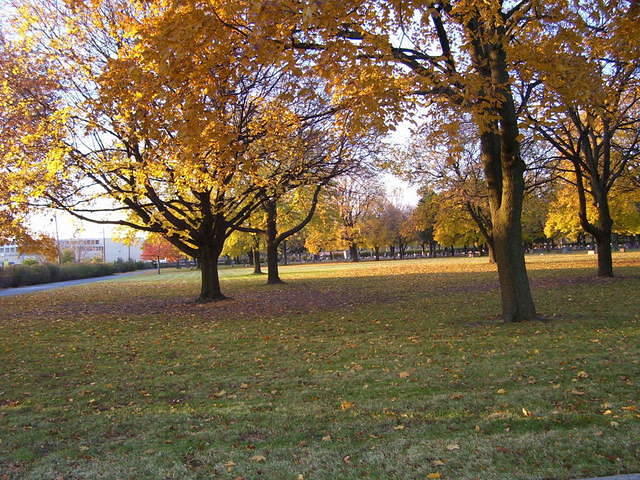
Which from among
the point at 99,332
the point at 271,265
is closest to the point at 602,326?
the point at 99,332

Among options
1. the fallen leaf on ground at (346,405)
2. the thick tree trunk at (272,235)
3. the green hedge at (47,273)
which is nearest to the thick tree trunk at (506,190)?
the fallen leaf on ground at (346,405)

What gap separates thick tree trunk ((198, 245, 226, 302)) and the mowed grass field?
7.48 meters

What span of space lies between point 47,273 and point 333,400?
143 feet

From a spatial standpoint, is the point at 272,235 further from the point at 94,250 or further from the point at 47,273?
the point at 94,250

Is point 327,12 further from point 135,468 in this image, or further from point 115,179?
point 115,179

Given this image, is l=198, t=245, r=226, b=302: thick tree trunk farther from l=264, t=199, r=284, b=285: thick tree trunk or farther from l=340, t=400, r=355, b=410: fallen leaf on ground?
Answer: l=340, t=400, r=355, b=410: fallen leaf on ground

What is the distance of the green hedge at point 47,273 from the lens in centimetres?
3625

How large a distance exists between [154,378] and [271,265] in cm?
Answer: 2220

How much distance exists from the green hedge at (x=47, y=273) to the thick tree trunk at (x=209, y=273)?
23456mm

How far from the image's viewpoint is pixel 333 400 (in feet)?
18.2

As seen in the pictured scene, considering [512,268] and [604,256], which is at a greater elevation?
[512,268]

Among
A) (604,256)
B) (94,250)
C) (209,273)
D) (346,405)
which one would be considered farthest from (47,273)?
(94,250)

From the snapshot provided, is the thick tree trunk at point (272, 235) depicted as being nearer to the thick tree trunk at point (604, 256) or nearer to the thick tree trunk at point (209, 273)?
the thick tree trunk at point (209, 273)

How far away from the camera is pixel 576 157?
61.7 ft
